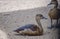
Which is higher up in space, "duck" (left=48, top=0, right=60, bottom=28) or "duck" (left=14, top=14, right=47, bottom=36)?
"duck" (left=48, top=0, right=60, bottom=28)

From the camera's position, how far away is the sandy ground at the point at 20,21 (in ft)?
4.44

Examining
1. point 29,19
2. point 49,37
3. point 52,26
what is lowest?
point 49,37

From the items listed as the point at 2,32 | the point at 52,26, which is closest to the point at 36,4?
the point at 52,26

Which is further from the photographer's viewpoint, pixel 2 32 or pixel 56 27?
pixel 56 27

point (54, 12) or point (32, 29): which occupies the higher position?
point (54, 12)

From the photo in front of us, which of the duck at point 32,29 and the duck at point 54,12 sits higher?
the duck at point 54,12

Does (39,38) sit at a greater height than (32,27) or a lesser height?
lesser

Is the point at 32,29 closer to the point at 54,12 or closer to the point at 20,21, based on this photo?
the point at 20,21

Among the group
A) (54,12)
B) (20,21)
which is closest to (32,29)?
(20,21)

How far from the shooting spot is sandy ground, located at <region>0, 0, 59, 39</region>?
4.44 feet

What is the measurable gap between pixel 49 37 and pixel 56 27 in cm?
14

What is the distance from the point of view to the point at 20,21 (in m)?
1.38

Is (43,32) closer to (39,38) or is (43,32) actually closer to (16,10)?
(39,38)

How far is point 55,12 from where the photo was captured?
1.43m
